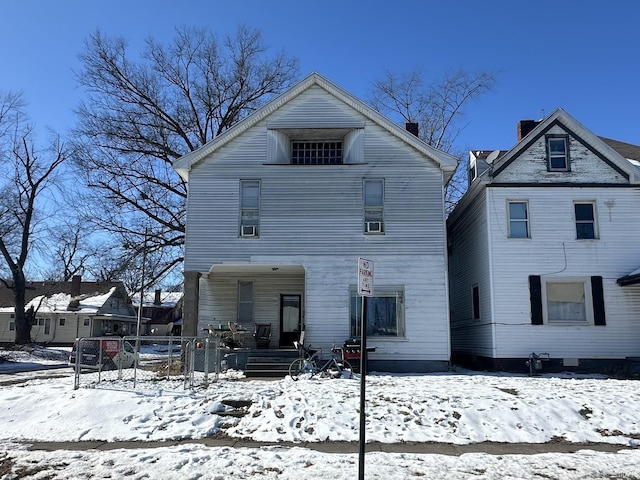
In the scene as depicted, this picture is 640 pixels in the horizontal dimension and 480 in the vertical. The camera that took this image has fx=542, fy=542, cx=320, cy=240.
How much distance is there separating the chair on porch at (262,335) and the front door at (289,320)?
2.28ft

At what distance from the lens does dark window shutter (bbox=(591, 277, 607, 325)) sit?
1722 centimetres

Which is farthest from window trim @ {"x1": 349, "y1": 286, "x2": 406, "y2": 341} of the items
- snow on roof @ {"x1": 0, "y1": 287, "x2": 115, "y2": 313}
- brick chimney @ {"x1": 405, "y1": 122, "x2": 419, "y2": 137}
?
snow on roof @ {"x1": 0, "y1": 287, "x2": 115, "y2": 313}

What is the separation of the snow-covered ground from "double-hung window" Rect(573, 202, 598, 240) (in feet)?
20.3

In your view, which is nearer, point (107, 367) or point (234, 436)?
point (234, 436)

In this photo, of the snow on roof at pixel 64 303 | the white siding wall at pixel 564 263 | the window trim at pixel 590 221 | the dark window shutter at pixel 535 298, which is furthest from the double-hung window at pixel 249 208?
the snow on roof at pixel 64 303

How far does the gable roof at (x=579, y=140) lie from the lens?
18.0m

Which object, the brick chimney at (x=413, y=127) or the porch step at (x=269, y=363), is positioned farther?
the brick chimney at (x=413, y=127)

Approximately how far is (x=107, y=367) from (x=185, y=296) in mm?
4295

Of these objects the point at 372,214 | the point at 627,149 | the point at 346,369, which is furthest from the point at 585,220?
the point at 346,369

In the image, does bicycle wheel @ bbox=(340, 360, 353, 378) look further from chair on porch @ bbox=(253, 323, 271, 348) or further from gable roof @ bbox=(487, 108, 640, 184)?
gable roof @ bbox=(487, 108, 640, 184)

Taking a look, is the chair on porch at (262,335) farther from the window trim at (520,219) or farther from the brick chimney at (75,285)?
the brick chimney at (75,285)

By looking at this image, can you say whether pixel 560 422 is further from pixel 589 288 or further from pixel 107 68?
pixel 107 68

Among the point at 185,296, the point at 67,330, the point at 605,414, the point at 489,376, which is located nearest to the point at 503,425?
the point at 605,414

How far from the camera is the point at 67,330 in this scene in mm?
47844
